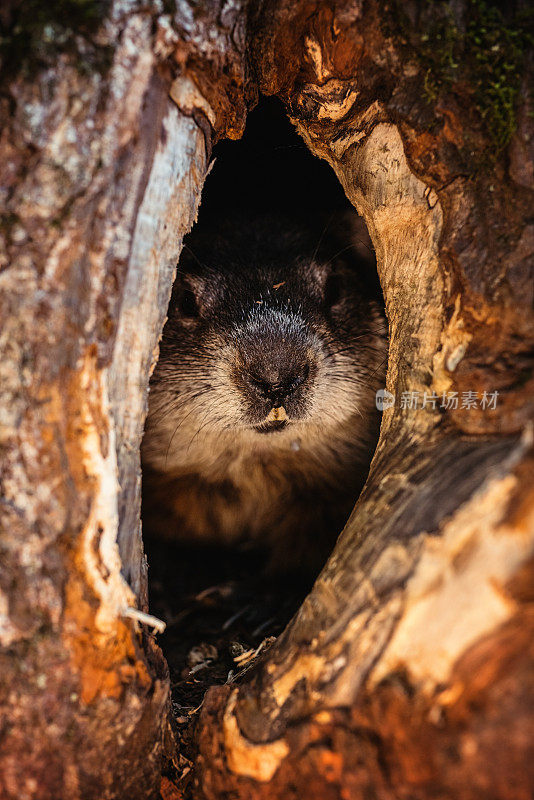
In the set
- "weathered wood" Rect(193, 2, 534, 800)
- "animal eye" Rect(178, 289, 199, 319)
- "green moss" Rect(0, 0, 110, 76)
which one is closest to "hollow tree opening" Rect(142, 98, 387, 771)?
"animal eye" Rect(178, 289, 199, 319)

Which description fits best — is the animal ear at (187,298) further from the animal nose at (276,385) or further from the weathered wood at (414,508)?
the weathered wood at (414,508)

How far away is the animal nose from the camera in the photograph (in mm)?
2332

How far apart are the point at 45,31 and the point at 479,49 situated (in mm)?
1051

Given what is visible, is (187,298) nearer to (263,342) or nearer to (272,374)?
(263,342)

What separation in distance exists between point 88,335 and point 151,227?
1.21ft

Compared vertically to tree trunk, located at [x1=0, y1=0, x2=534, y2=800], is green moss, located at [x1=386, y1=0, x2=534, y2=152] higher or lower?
higher

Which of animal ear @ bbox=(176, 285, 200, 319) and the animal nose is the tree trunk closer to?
the animal nose

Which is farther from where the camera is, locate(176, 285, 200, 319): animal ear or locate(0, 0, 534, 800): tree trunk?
locate(176, 285, 200, 319): animal ear

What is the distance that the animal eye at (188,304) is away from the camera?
2781 millimetres

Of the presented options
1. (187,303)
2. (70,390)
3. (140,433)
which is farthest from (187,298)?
(70,390)

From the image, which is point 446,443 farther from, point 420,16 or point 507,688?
point 420,16

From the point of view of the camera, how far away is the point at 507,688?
1034mm

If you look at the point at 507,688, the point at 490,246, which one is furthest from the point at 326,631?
the point at 490,246

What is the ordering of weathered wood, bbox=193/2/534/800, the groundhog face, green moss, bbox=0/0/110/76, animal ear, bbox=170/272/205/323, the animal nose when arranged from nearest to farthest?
weathered wood, bbox=193/2/534/800 < green moss, bbox=0/0/110/76 < the animal nose < the groundhog face < animal ear, bbox=170/272/205/323
